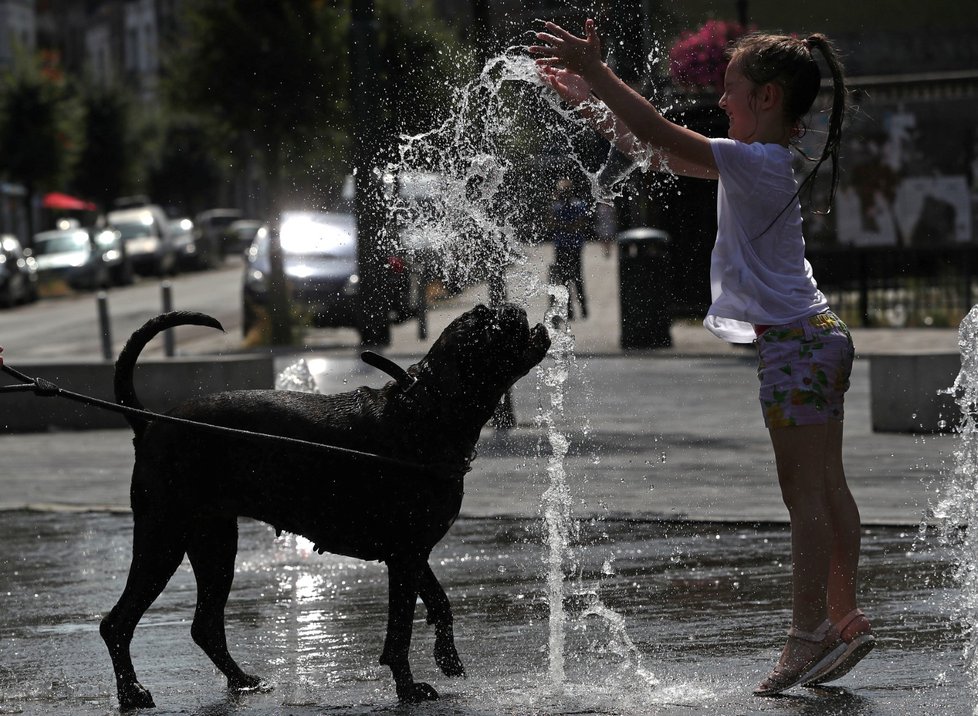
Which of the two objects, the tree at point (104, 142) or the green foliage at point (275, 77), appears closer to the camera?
the green foliage at point (275, 77)

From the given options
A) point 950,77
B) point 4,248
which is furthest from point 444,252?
point 4,248

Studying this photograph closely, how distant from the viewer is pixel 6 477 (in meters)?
10.7

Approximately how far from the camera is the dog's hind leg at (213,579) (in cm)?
521

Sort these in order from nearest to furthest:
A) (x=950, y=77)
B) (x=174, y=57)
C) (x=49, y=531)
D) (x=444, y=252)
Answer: (x=444, y=252) → (x=49, y=531) → (x=950, y=77) → (x=174, y=57)

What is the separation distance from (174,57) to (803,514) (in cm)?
2711

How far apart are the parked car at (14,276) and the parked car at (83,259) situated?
10.2ft

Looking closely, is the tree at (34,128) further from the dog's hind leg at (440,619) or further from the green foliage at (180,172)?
the dog's hind leg at (440,619)

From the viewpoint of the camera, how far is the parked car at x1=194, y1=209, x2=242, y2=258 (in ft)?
158

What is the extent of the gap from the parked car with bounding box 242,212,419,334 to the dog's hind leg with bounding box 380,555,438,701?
18.0 m

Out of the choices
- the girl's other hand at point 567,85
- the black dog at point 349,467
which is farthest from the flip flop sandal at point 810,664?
the girl's other hand at point 567,85

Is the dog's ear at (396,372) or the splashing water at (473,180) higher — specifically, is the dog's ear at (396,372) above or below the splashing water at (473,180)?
below

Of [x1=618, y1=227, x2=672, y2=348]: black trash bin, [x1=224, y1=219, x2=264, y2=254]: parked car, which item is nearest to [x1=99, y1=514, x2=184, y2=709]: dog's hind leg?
[x1=618, y1=227, x2=672, y2=348]: black trash bin

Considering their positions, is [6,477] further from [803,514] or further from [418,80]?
[803,514]

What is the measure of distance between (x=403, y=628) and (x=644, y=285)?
49.7 feet
